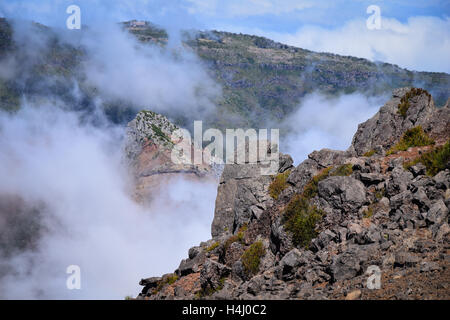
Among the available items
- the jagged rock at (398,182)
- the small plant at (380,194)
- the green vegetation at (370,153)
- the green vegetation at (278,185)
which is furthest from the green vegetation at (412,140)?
the green vegetation at (278,185)

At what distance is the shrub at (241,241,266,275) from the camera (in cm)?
1934

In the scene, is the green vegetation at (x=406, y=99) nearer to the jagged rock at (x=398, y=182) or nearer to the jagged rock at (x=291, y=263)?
the jagged rock at (x=398, y=182)

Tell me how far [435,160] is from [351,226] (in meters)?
4.48

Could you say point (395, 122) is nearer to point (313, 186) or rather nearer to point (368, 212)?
point (313, 186)

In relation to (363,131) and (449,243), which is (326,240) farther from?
(363,131)

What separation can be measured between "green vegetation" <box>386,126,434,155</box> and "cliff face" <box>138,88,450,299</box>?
55 millimetres

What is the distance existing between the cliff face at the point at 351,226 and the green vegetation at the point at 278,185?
0.27 ft

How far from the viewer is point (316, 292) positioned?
14.2 m

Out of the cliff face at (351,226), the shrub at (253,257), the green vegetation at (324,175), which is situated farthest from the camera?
the green vegetation at (324,175)

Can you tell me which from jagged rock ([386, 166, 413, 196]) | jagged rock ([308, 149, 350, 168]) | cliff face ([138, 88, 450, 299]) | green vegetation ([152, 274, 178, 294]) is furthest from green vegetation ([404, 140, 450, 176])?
green vegetation ([152, 274, 178, 294])

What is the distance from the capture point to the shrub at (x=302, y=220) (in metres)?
18.8

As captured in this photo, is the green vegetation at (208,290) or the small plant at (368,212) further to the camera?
the green vegetation at (208,290)

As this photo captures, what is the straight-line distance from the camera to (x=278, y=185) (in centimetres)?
2642
